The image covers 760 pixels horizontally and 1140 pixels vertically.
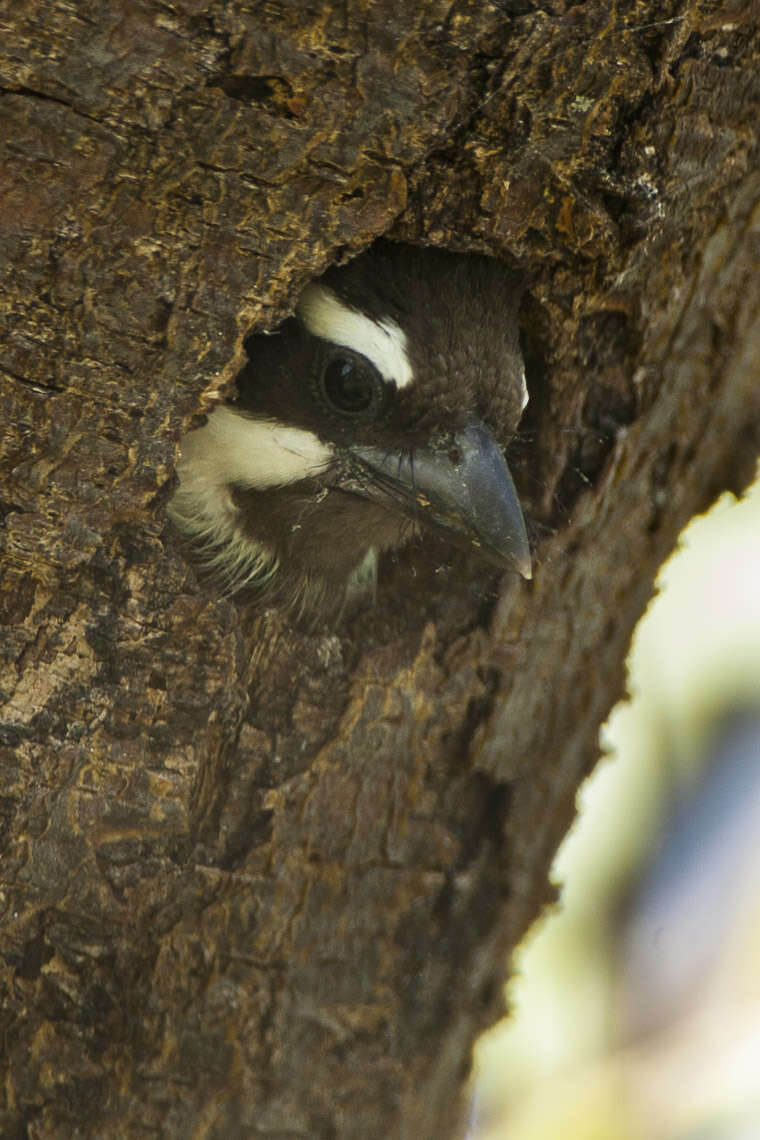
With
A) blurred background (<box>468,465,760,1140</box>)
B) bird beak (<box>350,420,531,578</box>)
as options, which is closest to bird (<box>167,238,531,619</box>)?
bird beak (<box>350,420,531,578</box>)

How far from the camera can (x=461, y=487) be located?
2.94 meters

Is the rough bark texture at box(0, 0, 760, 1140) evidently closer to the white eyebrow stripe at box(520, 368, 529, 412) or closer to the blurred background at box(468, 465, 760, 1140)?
Answer: the white eyebrow stripe at box(520, 368, 529, 412)

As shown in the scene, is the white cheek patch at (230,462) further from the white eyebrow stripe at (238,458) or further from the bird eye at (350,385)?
the bird eye at (350,385)

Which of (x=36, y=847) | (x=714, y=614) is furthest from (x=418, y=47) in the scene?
(x=714, y=614)

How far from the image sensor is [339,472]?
127 inches

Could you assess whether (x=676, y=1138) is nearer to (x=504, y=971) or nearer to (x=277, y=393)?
(x=504, y=971)

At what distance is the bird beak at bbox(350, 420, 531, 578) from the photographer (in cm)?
285

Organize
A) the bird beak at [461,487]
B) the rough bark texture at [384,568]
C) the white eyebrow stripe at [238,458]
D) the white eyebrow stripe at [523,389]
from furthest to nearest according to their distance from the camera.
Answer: the white eyebrow stripe at [238,458] → the white eyebrow stripe at [523,389] → the bird beak at [461,487] → the rough bark texture at [384,568]

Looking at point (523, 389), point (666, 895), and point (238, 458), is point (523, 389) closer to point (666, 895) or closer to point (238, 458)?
point (238, 458)

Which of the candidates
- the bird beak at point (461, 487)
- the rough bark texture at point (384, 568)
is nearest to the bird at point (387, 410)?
the bird beak at point (461, 487)

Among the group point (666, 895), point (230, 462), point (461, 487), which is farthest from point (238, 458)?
point (666, 895)

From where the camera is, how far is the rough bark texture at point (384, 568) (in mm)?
2195

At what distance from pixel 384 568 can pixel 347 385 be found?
50 cm

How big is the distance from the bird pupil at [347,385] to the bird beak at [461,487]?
107 millimetres
